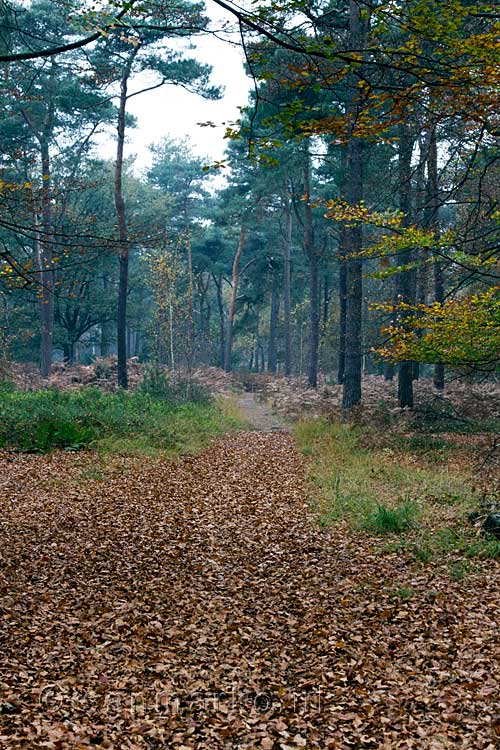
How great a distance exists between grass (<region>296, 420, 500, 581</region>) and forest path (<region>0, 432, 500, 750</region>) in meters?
0.37

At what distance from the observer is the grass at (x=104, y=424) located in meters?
11.6

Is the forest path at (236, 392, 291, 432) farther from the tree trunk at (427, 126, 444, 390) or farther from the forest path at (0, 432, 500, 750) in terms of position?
the forest path at (0, 432, 500, 750)

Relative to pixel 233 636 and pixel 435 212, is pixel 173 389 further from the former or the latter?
pixel 233 636

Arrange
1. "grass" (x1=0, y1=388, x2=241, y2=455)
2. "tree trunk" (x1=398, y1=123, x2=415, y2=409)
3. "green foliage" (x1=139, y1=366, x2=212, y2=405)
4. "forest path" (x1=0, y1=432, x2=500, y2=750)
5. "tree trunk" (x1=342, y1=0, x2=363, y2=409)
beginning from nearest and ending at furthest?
"forest path" (x1=0, y1=432, x2=500, y2=750) → "grass" (x1=0, y1=388, x2=241, y2=455) → "tree trunk" (x1=342, y1=0, x2=363, y2=409) → "tree trunk" (x1=398, y1=123, x2=415, y2=409) → "green foliage" (x1=139, y1=366, x2=212, y2=405)

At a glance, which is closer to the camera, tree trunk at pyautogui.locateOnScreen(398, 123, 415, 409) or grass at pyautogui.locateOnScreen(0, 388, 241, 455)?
grass at pyautogui.locateOnScreen(0, 388, 241, 455)

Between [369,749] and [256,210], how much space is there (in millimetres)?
29482

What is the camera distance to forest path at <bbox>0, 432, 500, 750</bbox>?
11.0ft

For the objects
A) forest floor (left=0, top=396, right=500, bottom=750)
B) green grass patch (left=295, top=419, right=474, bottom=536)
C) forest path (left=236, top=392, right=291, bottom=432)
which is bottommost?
forest floor (left=0, top=396, right=500, bottom=750)

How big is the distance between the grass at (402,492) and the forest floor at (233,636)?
236 millimetres

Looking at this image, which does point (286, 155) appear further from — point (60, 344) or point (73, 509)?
point (60, 344)

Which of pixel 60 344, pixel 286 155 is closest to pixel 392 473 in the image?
pixel 286 155

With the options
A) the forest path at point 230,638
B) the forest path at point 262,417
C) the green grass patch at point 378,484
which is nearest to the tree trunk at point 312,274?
the forest path at point 262,417

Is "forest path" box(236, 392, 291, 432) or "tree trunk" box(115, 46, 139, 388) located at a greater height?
"tree trunk" box(115, 46, 139, 388)

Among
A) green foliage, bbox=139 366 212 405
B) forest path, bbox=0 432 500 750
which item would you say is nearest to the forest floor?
forest path, bbox=0 432 500 750
